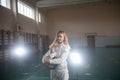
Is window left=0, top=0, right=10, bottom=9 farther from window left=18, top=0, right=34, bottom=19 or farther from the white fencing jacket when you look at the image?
the white fencing jacket

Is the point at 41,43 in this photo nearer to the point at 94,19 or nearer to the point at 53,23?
the point at 53,23

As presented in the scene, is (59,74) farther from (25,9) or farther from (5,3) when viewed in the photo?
(25,9)

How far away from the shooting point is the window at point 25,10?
1357 centimetres

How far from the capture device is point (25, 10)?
49.1 ft

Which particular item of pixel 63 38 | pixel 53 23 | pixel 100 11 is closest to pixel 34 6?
pixel 53 23

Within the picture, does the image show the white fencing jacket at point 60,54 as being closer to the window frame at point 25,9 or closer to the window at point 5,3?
the window at point 5,3

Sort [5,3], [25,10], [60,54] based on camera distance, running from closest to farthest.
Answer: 1. [60,54]
2. [5,3]
3. [25,10]

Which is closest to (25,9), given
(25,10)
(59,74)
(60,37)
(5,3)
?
(25,10)

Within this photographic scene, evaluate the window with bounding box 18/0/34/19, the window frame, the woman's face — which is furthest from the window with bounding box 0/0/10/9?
the woman's face

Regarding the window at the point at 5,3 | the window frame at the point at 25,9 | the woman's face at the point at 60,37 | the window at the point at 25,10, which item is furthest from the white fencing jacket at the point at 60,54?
the window at the point at 25,10

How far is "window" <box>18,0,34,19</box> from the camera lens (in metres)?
13.6

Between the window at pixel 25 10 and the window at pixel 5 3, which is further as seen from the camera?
the window at pixel 25 10

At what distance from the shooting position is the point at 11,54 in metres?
11.0

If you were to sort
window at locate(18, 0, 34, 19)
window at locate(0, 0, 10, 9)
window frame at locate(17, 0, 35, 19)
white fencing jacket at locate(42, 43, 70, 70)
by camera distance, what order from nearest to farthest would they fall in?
white fencing jacket at locate(42, 43, 70, 70) → window at locate(0, 0, 10, 9) → window frame at locate(17, 0, 35, 19) → window at locate(18, 0, 34, 19)
